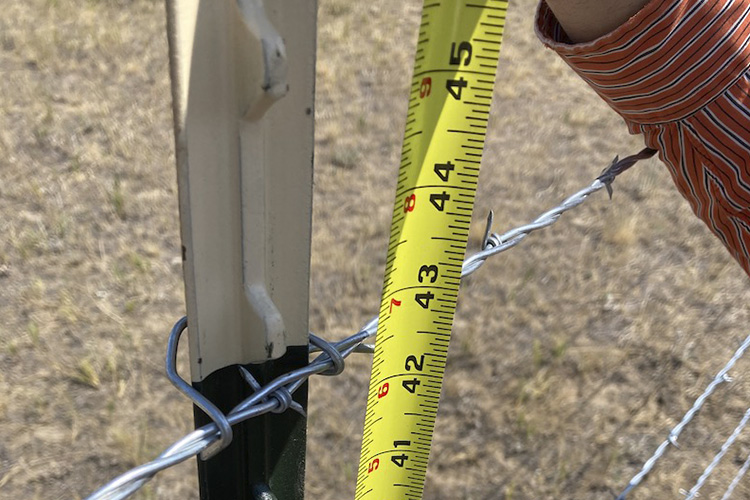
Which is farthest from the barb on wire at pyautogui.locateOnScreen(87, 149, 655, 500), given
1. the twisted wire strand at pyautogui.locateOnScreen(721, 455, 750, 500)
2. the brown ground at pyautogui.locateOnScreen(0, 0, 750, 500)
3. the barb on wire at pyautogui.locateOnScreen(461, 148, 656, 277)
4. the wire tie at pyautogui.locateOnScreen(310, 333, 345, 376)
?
the twisted wire strand at pyautogui.locateOnScreen(721, 455, 750, 500)

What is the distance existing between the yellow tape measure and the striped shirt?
168 mm

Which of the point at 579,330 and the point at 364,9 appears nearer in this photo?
the point at 579,330

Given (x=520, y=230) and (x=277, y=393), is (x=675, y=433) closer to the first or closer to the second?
(x=520, y=230)

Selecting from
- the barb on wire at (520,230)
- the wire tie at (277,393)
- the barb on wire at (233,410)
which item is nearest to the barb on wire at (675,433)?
the barb on wire at (520,230)

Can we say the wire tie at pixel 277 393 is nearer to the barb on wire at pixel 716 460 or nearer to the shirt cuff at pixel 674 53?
the shirt cuff at pixel 674 53

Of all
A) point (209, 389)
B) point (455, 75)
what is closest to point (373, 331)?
point (209, 389)

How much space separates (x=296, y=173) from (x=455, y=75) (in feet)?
0.53

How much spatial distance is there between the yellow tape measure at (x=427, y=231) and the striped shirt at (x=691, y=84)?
168 millimetres

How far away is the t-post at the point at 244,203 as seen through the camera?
62 centimetres

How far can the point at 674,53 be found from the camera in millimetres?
774

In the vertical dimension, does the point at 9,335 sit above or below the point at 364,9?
below

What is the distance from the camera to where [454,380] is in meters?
2.19

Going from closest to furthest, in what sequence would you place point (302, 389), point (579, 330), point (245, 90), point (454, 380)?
point (245, 90), point (302, 389), point (454, 380), point (579, 330)

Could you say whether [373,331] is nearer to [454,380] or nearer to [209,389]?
[209,389]
